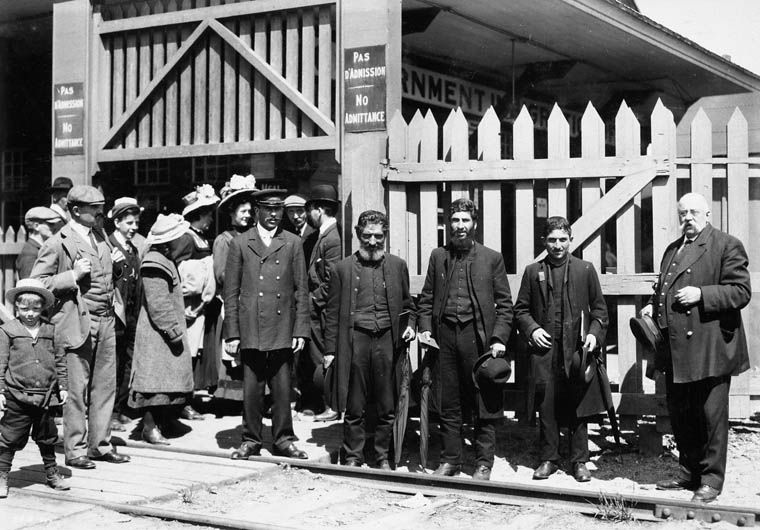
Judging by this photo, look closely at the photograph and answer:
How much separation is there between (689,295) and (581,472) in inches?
63.1

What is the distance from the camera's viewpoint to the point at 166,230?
809 cm

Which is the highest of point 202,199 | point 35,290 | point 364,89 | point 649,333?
point 364,89

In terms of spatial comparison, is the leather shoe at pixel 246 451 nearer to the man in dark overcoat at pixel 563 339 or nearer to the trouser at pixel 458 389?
the trouser at pixel 458 389

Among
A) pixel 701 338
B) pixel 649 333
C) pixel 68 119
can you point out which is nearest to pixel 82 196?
pixel 68 119

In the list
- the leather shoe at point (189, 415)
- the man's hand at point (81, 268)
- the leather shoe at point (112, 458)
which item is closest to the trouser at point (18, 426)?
the leather shoe at point (112, 458)

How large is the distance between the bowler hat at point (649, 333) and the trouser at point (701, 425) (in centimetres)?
22

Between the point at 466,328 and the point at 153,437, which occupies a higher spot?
the point at 466,328

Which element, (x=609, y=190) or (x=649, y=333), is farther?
(x=609, y=190)

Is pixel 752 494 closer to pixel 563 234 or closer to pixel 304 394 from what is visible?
pixel 563 234

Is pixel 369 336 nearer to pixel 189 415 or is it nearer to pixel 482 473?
pixel 482 473

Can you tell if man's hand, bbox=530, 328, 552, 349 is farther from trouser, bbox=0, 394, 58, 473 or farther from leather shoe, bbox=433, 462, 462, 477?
trouser, bbox=0, 394, 58, 473

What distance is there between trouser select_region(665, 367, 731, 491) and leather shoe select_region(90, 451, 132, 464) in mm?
4150

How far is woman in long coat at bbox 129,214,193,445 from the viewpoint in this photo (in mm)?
A: 8008

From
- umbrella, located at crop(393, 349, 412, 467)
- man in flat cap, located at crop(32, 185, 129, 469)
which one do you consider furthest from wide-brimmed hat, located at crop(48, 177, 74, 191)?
umbrella, located at crop(393, 349, 412, 467)
